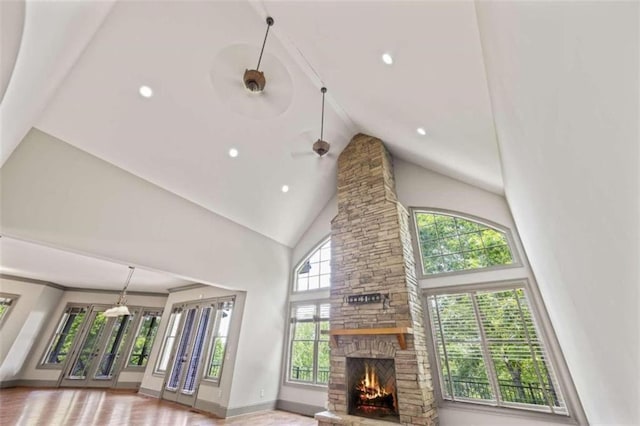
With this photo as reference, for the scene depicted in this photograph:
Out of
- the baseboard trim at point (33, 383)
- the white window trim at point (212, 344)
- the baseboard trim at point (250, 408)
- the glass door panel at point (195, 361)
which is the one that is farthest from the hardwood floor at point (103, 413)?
the baseboard trim at point (33, 383)

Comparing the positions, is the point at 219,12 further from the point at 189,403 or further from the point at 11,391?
the point at 11,391

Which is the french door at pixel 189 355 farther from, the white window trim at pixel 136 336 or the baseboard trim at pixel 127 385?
the baseboard trim at pixel 127 385

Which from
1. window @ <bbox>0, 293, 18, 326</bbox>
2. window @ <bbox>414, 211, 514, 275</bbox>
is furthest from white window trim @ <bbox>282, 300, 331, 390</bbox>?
window @ <bbox>0, 293, 18, 326</bbox>

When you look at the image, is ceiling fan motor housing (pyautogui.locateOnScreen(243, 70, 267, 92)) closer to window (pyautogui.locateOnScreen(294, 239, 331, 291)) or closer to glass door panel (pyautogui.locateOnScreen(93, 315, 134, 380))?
window (pyautogui.locateOnScreen(294, 239, 331, 291))

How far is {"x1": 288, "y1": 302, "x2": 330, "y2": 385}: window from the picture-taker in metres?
6.16

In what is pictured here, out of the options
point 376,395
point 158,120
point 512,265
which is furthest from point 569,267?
point 158,120

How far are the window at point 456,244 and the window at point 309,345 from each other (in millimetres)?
2791

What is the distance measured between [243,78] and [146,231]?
3172 millimetres

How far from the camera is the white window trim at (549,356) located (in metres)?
3.73

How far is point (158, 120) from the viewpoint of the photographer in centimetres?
Result: 436

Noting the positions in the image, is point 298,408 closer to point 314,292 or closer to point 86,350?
point 314,292

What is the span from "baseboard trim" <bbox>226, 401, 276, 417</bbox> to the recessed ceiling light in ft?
19.6

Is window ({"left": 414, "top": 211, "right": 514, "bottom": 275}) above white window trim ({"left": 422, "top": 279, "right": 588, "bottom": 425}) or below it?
above

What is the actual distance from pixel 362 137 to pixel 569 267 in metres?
5.46
